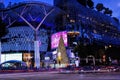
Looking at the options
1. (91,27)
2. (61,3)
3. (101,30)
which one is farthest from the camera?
(101,30)

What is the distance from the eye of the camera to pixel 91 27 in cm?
17688

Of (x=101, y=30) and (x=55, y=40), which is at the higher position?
(x=101, y=30)

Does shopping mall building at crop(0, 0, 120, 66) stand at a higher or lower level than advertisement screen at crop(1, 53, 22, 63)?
higher

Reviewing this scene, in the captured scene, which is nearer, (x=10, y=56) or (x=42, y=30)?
(x=10, y=56)

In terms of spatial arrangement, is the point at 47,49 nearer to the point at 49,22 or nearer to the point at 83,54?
the point at 49,22

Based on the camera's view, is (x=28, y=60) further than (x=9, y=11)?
Yes

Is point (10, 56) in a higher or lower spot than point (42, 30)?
lower

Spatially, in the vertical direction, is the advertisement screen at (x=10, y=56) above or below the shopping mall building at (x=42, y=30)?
below

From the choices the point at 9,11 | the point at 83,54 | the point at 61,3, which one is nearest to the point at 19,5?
the point at 9,11

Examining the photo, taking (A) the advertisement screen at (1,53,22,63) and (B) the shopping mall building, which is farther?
(B) the shopping mall building

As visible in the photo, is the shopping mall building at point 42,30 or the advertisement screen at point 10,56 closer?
the advertisement screen at point 10,56

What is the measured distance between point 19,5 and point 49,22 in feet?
115

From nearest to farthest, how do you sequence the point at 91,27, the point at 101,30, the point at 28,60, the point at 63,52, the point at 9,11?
1. the point at 63,52
2. the point at 9,11
3. the point at 28,60
4. the point at 91,27
5. the point at 101,30

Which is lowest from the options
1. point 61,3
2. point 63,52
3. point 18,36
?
point 63,52
